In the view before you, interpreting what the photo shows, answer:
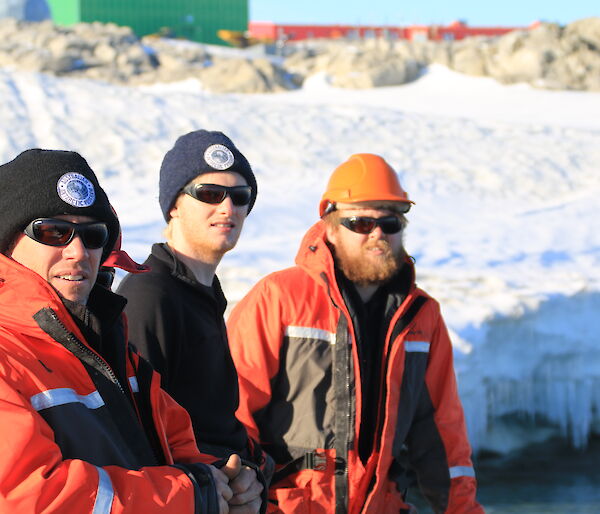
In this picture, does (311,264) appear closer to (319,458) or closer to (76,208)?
(319,458)

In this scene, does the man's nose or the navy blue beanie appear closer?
the man's nose

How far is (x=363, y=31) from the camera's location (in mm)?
50156

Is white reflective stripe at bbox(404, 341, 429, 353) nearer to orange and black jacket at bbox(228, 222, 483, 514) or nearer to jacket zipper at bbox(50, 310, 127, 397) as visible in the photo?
orange and black jacket at bbox(228, 222, 483, 514)

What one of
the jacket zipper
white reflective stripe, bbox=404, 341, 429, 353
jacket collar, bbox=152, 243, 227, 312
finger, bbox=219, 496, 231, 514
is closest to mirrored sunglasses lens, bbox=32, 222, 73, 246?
the jacket zipper

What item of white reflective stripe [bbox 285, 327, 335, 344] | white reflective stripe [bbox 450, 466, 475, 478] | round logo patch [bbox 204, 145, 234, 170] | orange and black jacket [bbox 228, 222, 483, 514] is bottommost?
white reflective stripe [bbox 450, 466, 475, 478]

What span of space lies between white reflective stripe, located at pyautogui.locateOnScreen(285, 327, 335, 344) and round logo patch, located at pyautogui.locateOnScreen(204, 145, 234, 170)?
2.19 feet

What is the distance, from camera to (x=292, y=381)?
314 cm

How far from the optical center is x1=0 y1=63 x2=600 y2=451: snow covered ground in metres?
6.88

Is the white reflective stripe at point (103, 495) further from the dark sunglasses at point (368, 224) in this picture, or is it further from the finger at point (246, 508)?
the dark sunglasses at point (368, 224)

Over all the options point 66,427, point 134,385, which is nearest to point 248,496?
point 134,385

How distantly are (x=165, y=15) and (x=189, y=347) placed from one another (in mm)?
38582

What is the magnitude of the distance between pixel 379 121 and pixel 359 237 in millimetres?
12737

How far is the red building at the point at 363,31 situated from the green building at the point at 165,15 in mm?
4944

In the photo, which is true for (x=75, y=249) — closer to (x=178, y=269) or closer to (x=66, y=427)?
(x=66, y=427)
